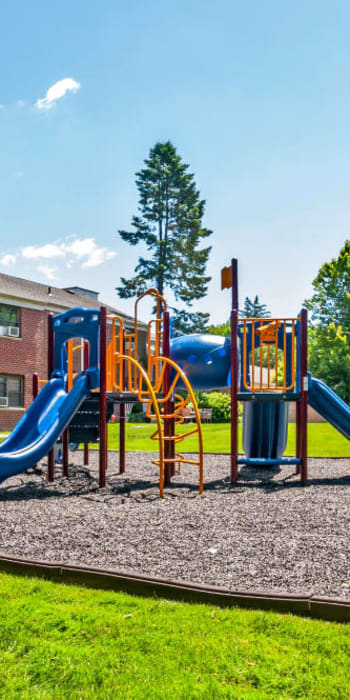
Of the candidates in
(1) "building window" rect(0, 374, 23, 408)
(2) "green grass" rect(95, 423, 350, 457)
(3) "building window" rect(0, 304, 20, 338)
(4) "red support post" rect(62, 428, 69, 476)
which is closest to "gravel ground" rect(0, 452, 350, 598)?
(4) "red support post" rect(62, 428, 69, 476)

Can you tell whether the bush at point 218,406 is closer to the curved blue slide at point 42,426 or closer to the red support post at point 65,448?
the red support post at point 65,448

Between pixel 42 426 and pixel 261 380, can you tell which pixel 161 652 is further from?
pixel 261 380

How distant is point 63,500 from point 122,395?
2277 mm

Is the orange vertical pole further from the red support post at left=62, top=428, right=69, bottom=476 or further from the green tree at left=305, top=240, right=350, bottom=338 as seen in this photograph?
the green tree at left=305, top=240, right=350, bottom=338

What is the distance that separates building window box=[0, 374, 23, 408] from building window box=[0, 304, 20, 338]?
2.01m

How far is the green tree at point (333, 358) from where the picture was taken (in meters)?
32.2

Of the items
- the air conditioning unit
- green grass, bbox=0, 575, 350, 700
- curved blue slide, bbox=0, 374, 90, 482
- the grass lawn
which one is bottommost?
the grass lawn

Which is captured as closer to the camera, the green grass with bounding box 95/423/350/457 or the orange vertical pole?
the orange vertical pole

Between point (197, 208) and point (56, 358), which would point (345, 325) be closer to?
point (197, 208)

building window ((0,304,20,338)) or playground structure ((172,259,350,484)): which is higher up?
building window ((0,304,20,338))

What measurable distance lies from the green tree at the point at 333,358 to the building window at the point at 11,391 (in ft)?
53.8

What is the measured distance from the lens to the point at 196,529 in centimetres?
593

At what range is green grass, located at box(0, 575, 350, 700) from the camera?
2.73 metres

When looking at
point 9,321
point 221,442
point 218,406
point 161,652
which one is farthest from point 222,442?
point 161,652
